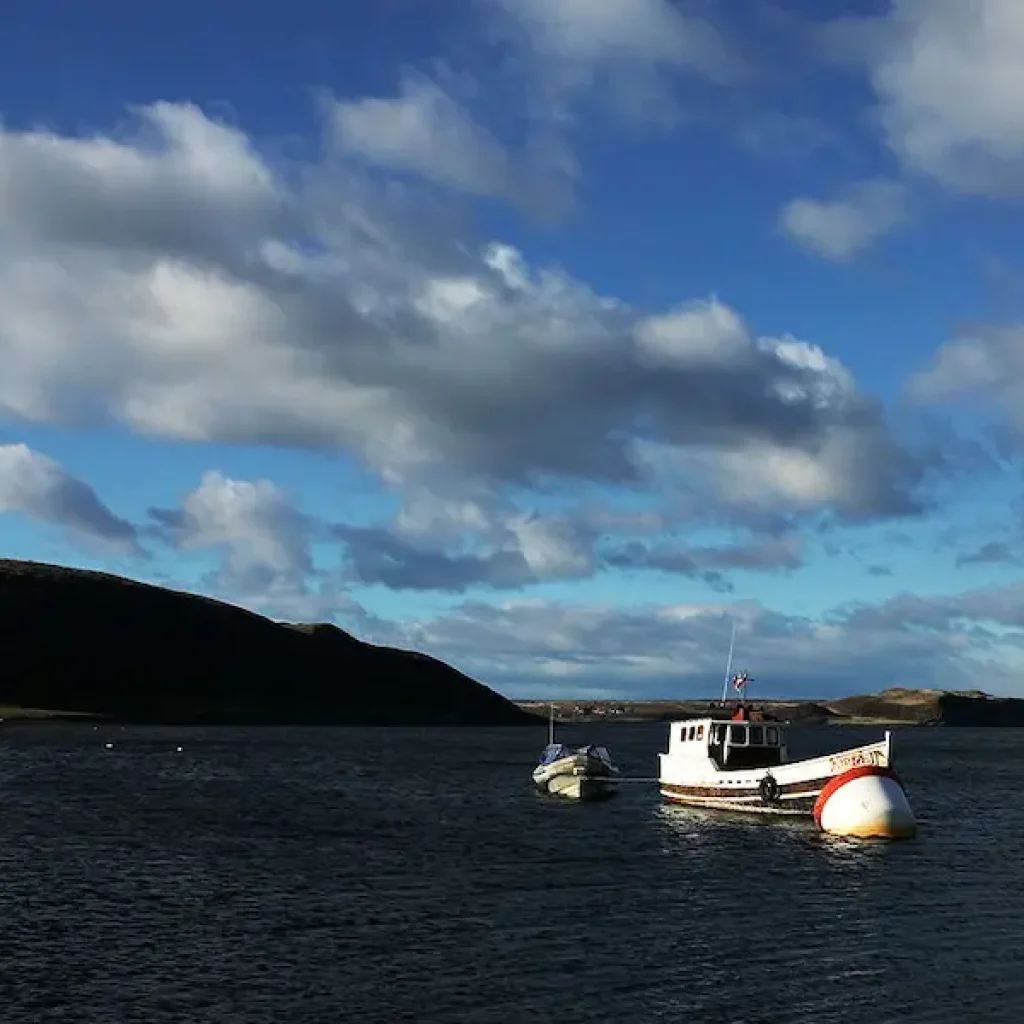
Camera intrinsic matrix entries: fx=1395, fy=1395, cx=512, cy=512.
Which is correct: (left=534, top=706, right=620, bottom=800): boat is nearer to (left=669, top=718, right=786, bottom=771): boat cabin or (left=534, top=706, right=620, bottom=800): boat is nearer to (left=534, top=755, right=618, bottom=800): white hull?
(left=534, top=755, right=618, bottom=800): white hull

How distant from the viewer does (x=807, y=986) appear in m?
34.7

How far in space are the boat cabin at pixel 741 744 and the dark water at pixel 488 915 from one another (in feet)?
13.0

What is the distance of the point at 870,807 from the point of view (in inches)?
2569

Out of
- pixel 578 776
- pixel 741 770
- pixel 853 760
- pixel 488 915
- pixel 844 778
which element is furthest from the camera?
pixel 578 776

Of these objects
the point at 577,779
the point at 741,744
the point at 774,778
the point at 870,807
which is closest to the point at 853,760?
the point at 870,807

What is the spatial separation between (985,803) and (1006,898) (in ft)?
161

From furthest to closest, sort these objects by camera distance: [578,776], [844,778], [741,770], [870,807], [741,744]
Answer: [578,776] < [741,744] < [741,770] < [844,778] < [870,807]

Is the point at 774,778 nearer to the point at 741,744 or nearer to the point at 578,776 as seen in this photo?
the point at 741,744

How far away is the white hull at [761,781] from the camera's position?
68250mm

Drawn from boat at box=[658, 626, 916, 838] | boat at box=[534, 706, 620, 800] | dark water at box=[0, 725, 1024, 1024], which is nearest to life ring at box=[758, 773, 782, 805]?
boat at box=[658, 626, 916, 838]

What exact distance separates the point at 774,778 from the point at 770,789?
2.06 feet

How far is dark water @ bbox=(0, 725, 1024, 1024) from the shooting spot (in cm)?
3275

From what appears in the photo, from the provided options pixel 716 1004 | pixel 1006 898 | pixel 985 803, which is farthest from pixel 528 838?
pixel 985 803

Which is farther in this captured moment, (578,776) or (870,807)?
(578,776)
